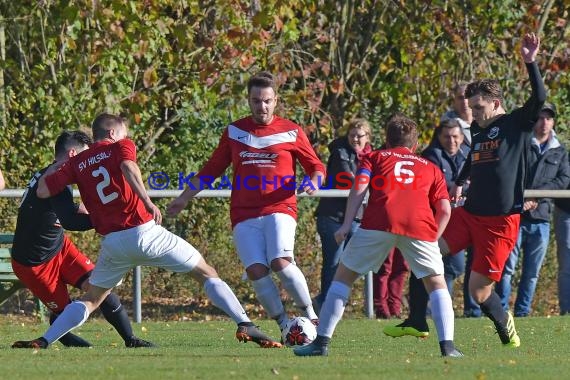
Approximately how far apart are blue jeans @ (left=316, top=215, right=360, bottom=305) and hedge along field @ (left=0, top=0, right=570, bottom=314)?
715 mm

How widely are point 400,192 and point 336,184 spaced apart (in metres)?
5.21

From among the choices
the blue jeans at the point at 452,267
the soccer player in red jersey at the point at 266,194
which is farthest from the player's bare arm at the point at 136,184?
the blue jeans at the point at 452,267

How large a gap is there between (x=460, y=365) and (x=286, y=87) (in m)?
9.51

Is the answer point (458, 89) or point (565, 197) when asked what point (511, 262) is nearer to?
point (565, 197)

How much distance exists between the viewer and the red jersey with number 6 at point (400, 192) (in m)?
9.38

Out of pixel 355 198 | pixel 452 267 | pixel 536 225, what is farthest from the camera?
pixel 536 225

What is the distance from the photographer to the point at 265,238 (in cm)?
1033

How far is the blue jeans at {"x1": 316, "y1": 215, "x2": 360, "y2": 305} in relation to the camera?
→ 14344 millimetres

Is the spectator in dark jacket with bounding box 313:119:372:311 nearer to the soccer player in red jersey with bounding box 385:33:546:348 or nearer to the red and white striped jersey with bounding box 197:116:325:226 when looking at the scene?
the soccer player in red jersey with bounding box 385:33:546:348

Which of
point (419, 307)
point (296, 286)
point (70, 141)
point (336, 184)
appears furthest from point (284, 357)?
point (336, 184)

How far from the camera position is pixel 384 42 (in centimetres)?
1828

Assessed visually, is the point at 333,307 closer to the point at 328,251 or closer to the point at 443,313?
the point at 443,313

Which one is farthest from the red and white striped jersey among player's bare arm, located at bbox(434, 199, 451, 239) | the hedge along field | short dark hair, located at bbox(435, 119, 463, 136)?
the hedge along field

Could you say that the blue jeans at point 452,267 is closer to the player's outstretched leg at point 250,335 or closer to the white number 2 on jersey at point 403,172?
the player's outstretched leg at point 250,335
